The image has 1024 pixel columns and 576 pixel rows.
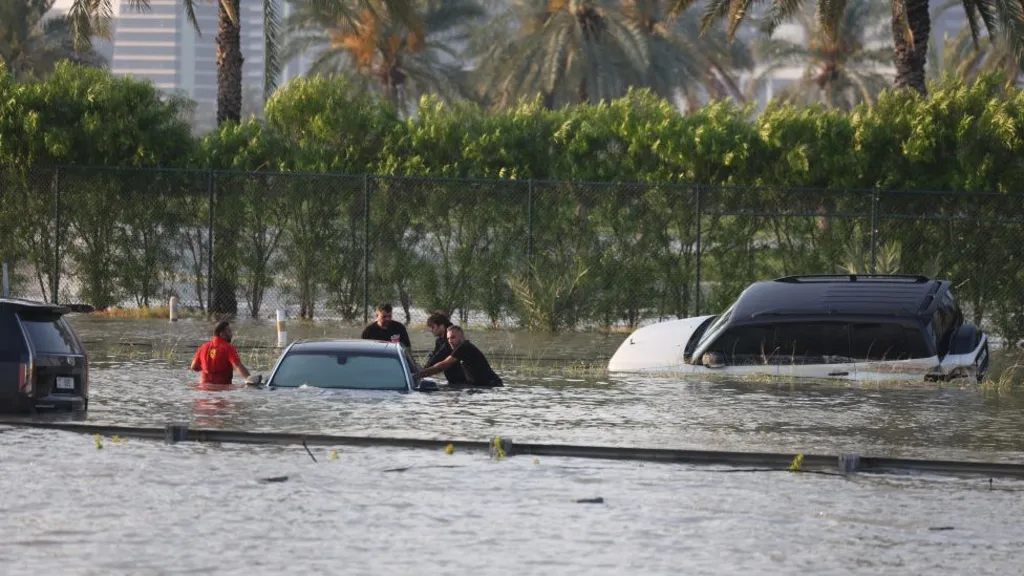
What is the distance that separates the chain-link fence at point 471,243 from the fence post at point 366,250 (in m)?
0.05

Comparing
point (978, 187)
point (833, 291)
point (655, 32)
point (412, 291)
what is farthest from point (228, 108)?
point (655, 32)

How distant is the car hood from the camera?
2172 cm

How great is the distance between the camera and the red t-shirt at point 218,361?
1958 centimetres

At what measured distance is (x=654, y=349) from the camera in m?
22.0

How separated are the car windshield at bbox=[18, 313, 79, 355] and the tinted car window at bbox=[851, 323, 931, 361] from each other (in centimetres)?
854

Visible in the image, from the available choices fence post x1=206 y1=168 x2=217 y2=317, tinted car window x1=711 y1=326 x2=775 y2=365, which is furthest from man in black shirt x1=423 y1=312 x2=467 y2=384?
fence post x1=206 y1=168 x2=217 y2=317

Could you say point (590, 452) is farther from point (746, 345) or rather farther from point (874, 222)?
point (874, 222)

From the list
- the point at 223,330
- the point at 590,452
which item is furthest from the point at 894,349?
the point at 223,330

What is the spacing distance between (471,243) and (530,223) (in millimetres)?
1284

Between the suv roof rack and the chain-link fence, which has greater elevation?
the chain-link fence

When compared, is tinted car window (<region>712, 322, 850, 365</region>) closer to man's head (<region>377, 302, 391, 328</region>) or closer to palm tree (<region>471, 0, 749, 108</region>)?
man's head (<region>377, 302, 391, 328</region>)

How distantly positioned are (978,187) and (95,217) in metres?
14.5

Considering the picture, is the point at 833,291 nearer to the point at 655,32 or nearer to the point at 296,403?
the point at 296,403

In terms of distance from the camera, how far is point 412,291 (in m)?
30.1
